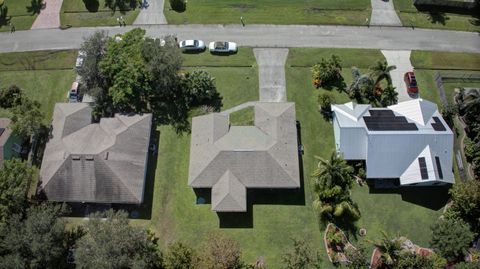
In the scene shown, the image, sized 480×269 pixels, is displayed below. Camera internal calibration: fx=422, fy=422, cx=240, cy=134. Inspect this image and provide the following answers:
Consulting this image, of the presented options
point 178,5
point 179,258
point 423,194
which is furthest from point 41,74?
point 423,194

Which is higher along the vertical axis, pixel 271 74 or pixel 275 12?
pixel 275 12

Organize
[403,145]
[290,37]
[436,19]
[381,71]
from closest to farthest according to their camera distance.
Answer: [403,145] → [381,71] → [290,37] → [436,19]

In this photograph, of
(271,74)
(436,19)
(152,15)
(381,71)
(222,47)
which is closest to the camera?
(381,71)

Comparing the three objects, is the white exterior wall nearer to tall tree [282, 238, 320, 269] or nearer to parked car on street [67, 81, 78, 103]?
tall tree [282, 238, 320, 269]

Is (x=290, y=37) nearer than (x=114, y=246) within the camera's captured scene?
No

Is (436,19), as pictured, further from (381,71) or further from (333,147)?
(333,147)

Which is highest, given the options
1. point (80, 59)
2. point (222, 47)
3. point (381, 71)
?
point (222, 47)
